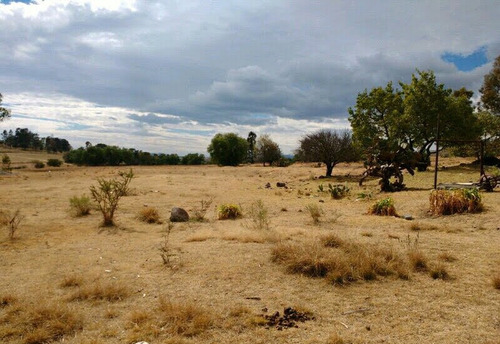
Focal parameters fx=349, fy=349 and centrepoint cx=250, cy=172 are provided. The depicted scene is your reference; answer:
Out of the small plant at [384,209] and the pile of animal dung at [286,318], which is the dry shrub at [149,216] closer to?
the small plant at [384,209]

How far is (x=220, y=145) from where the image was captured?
2420 inches

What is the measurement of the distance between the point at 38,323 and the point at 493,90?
35680 mm

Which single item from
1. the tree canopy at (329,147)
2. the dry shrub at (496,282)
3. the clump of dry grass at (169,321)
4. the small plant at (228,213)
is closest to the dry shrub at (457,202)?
the dry shrub at (496,282)

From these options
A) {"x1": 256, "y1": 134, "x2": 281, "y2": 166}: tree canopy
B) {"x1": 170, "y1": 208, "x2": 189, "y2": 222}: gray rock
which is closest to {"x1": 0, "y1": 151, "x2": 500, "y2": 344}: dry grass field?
{"x1": 170, "y1": 208, "x2": 189, "y2": 222}: gray rock

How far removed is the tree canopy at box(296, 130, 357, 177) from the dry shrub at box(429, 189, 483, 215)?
18.8m

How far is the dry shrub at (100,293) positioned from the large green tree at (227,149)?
186 feet

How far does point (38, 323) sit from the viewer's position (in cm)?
397

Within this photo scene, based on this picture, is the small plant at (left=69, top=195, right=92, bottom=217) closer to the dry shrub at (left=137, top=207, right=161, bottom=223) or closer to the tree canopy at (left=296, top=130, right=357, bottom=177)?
the dry shrub at (left=137, top=207, right=161, bottom=223)

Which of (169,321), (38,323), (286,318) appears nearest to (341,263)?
(286,318)

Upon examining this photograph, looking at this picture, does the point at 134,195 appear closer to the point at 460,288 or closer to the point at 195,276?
the point at 195,276

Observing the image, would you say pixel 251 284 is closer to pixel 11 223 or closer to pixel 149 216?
pixel 149 216

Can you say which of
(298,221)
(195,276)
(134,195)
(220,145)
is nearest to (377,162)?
(298,221)

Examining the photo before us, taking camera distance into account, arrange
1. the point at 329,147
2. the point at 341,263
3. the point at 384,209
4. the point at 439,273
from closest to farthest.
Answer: the point at 439,273, the point at 341,263, the point at 384,209, the point at 329,147

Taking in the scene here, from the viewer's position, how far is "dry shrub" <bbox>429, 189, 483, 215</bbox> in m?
10.1
